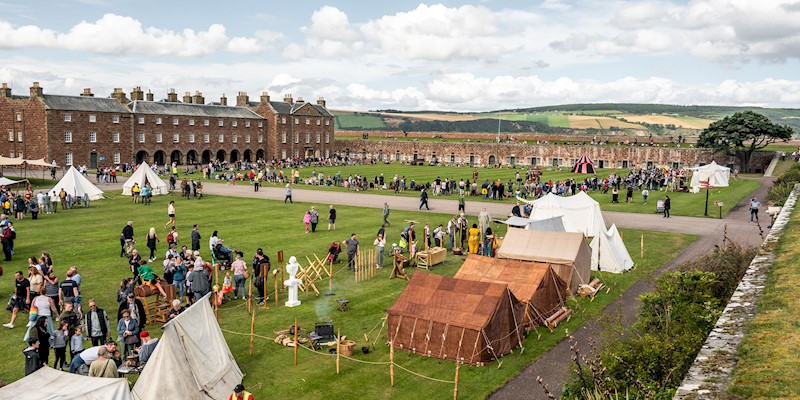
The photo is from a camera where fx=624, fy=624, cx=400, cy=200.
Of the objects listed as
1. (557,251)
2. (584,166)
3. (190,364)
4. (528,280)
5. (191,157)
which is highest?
(191,157)

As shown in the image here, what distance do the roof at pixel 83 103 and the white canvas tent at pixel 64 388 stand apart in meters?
61.1

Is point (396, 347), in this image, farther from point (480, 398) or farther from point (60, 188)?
point (60, 188)

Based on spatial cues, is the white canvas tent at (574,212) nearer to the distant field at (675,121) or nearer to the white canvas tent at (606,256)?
the white canvas tent at (606,256)

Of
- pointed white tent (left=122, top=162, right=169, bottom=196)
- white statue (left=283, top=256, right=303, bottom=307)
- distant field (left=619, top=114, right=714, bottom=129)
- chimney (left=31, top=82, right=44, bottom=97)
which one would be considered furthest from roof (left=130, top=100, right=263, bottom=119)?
distant field (left=619, top=114, right=714, bottom=129)

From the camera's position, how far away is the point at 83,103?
64.9 metres

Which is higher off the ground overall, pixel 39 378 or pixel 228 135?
pixel 228 135

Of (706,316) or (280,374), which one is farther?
(280,374)

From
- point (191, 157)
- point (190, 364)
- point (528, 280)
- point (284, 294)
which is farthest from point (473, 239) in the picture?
point (191, 157)

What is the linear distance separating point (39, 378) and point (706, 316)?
11292 millimetres

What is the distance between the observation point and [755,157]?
71750 millimetres

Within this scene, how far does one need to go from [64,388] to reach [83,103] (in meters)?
64.4

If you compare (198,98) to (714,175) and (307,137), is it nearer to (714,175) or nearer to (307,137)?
(307,137)

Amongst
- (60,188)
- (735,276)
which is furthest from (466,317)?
(60,188)

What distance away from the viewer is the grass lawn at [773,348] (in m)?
7.81
